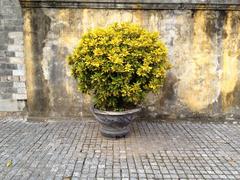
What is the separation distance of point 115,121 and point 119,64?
1111 millimetres

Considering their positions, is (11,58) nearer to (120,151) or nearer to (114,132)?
(114,132)

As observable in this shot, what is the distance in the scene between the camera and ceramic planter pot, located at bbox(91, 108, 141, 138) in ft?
16.8

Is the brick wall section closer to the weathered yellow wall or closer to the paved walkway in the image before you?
the paved walkway

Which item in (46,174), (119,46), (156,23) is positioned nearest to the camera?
(46,174)

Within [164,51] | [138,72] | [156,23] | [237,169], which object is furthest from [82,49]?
[237,169]

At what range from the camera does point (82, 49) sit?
16.3 ft

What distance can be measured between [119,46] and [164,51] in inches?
32.9

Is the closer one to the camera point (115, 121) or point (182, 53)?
point (115, 121)

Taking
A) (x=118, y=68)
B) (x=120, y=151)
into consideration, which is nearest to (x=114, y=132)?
(x=120, y=151)

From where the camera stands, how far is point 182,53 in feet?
20.7

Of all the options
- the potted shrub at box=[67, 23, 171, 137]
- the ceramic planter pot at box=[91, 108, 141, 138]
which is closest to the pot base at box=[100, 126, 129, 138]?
the ceramic planter pot at box=[91, 108, 141, 138]

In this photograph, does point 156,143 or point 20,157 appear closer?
point 20,157

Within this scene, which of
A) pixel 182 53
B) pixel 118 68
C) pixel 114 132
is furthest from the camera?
pixel 182 53

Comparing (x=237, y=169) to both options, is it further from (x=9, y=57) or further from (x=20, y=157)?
(x=9, y=57)
